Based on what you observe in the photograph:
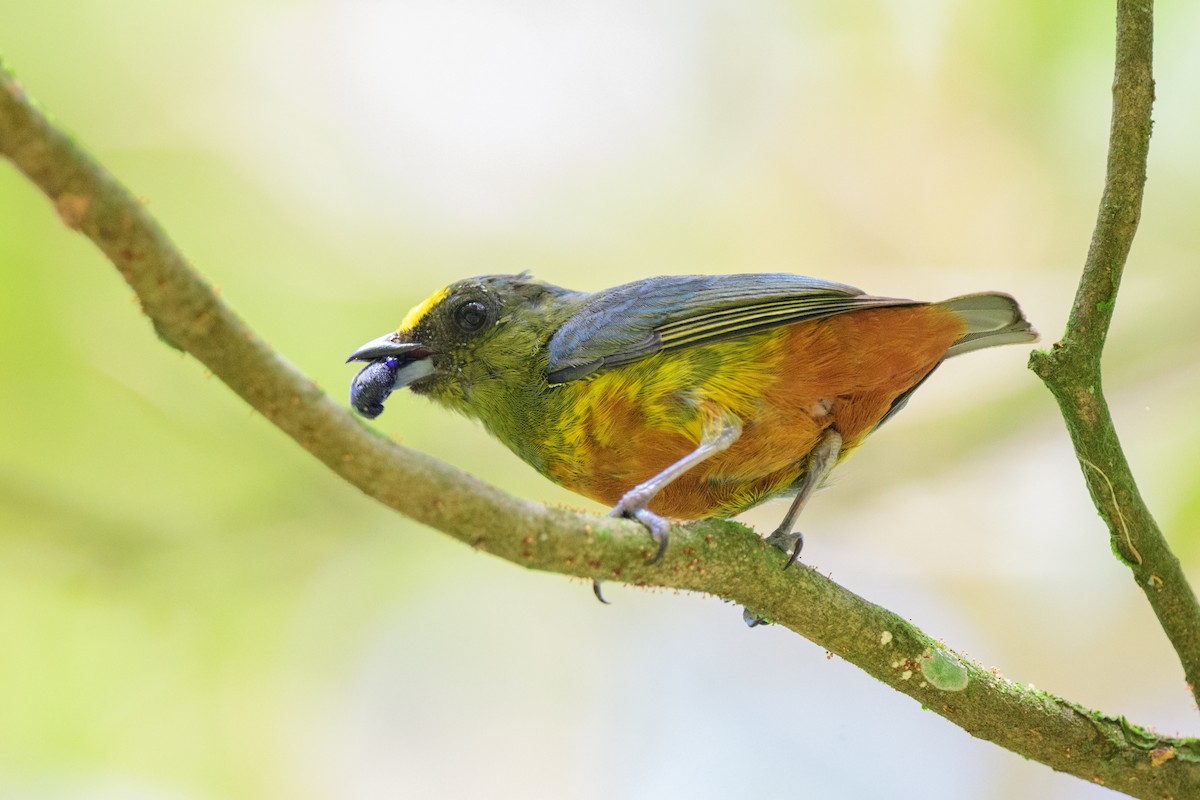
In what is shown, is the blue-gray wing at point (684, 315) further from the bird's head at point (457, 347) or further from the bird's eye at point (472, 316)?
the bird's eye at point (472, 316)

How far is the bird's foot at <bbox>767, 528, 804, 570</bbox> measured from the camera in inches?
135

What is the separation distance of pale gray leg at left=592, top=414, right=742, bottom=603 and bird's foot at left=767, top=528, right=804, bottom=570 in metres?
0.33

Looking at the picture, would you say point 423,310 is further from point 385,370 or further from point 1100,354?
point 1100,354

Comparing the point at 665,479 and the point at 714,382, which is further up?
the point at 714,382

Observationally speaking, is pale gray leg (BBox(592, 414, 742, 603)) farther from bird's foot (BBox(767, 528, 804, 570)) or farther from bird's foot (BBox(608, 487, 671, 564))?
bird's foot (BBox(767, 528, 804, 570))

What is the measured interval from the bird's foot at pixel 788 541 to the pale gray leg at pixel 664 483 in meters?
0.33

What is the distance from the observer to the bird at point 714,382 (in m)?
3.85

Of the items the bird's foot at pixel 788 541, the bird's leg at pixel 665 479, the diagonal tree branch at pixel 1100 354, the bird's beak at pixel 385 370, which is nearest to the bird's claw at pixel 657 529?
the bird's leg at pixel 665 479

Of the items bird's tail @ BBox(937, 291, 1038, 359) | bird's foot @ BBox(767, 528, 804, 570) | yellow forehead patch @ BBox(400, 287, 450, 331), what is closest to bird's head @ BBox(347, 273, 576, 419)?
yellow forehead patch @ BBox(400, 287, 450, 331)

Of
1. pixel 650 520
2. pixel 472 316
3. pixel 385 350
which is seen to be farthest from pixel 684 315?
pixel 650 520

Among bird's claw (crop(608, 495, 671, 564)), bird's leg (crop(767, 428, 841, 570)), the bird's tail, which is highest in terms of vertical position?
the bird's tail

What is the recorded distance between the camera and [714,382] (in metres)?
3.89

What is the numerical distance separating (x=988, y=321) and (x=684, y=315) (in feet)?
3.58

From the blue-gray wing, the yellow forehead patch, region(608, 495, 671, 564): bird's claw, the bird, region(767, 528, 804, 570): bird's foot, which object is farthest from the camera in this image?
the yellow forehead patch
